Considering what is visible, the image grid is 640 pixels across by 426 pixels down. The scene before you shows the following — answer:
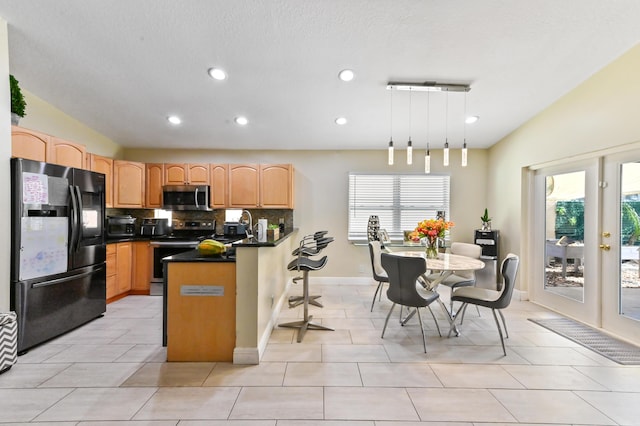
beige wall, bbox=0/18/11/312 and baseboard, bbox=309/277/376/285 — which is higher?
beige wall, bbox=0/18/11/312

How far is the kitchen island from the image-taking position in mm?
2377

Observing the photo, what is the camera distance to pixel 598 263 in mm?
3160

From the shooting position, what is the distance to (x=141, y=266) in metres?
4.32

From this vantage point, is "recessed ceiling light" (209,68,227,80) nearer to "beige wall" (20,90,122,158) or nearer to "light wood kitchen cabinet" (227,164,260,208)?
"light wood kitchen cabinet" (227,164,260,208)

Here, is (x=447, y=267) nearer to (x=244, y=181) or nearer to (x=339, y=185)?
(x=339, y=185)

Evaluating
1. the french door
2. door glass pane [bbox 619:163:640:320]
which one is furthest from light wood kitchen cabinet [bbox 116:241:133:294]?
door glass pane [bbox 619:163:640:320]

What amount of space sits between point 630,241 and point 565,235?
28.6 inches

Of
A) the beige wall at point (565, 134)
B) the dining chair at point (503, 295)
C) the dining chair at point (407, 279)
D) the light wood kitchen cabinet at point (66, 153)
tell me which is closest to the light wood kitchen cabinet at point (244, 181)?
the light wood kitchen cabinet at point (66, 153)

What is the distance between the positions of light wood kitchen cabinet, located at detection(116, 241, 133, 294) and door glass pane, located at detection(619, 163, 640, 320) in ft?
20.2

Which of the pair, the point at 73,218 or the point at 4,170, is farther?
the point at 73,218

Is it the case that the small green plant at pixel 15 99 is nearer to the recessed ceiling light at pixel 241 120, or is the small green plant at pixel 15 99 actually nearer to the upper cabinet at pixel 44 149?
the upper cabinet at pixel 44 149

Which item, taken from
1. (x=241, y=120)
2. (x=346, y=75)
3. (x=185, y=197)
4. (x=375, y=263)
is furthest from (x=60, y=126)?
(x=375, y=263)

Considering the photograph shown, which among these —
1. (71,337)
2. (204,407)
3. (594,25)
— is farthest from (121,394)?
(594,25)

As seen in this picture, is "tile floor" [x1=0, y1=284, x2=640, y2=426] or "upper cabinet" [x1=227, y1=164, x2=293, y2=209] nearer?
"tile floor" [x1=0, y1=284, x2=640, y2=426]
